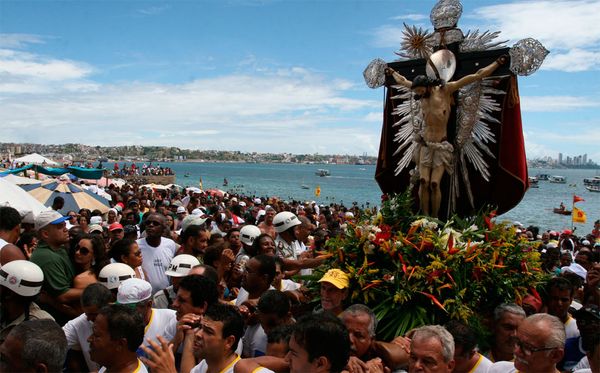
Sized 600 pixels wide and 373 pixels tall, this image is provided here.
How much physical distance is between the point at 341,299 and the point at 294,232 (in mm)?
3317

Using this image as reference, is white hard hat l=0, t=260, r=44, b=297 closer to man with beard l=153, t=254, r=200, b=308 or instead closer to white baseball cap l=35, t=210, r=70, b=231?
man with beard l=153, t=254, r=200, b=308

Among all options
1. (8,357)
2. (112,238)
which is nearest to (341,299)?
(8,357)

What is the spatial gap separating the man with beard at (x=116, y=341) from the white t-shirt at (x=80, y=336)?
763 mm

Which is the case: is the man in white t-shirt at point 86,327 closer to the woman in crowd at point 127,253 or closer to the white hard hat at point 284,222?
the woman in crowd at point 127,253

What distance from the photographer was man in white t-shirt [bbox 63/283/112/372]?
13.2 feet

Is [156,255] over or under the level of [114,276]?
under

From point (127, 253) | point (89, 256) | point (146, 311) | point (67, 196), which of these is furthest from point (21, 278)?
point (67, 196)

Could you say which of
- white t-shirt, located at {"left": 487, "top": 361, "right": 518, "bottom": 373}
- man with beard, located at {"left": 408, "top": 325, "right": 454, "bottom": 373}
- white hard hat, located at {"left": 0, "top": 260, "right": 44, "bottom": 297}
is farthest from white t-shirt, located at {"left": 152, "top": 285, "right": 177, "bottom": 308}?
white t-shirt, located at {"left": 487, "top": 361, "right": 518, "bottom": 373}

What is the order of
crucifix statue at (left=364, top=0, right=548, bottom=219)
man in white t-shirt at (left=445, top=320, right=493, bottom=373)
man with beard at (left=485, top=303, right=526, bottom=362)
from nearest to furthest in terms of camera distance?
1. man in white t-shirt at (left=445, top=320, right=493, bottom=373)
2. man with beard at (left=485, top=303, right=526, bottom=362)
3. crucifix statue at (left=364, top=0, right=548, bottom=219)

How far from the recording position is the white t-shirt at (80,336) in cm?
405

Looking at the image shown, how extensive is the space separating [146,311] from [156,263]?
268 cm

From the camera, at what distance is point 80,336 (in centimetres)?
409

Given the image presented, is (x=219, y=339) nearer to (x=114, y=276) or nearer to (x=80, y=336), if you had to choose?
(x=80, y=336)

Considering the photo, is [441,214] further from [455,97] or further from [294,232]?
[294,232]
